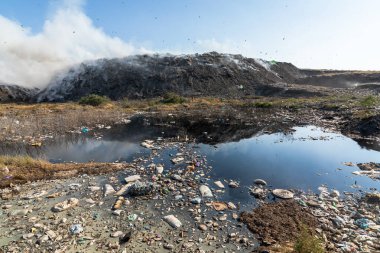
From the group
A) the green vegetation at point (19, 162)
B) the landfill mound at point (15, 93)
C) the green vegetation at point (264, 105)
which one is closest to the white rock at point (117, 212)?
the green vegetation at point (19, 162)

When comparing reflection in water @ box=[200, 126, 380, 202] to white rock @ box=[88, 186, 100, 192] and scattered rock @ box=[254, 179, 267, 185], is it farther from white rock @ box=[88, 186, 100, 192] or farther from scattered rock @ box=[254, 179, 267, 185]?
white rock @ box=[88, 186, 100, 192]

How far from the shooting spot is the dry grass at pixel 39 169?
28.5 feet

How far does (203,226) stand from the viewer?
614cm

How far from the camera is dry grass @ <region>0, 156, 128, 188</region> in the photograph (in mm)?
8675

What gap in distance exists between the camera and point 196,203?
23.8 feet

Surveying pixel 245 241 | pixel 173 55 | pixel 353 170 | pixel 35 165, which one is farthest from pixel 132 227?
pixel 173 55

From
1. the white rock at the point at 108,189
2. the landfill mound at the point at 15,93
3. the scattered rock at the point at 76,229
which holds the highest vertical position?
the landfill mound at the point at 15,93

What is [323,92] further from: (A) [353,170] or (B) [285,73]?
(A) [353,170]

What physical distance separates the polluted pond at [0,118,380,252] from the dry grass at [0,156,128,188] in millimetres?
459

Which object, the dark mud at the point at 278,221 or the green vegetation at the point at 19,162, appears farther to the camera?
the green vegetation at the point at 19,162

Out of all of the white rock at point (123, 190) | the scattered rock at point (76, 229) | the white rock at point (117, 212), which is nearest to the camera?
the scattered rock at point (76, 229)

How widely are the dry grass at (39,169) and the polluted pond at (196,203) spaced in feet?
1.51

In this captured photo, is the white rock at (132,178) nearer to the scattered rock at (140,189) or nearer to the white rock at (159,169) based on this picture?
the white rock at (159,169)

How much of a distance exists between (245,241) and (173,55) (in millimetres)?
55164
